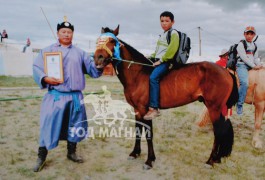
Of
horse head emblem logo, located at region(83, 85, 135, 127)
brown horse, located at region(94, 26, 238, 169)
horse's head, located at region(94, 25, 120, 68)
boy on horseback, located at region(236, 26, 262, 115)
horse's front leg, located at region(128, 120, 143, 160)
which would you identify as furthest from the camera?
horse head emblem logo, located at region(83, 85, 135, 127)

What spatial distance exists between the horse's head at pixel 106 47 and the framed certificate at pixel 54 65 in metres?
0.58

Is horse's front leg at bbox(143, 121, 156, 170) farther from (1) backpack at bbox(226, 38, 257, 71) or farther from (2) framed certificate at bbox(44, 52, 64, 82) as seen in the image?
(1) backpack at bbox(226, 38, 257, 71)

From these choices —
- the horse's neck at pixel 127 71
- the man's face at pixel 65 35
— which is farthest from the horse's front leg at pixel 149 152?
the man's face at pixel 65 35

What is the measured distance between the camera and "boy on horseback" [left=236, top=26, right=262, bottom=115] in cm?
601

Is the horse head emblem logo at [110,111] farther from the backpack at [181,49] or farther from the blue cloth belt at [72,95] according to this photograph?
the backpack at [181,49]

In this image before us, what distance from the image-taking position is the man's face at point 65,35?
4.45 m

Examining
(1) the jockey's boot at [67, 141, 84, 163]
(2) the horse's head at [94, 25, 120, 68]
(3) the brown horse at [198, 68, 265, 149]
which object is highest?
(2) the horse's head at [94, 25, 120, 68]

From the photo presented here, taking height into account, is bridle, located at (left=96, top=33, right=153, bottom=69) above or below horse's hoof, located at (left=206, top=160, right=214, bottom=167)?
above

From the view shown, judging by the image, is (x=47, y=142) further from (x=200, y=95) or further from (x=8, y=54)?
(x=8, y=54)

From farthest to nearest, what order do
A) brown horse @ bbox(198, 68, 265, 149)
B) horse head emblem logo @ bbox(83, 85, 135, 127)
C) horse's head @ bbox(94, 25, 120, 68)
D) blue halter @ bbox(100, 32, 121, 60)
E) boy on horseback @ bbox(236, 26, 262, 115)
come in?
horse head emblem logo @ bbox(83, 85, 135, 127) → brown horse @ bbox(198, 68, 265, 149) → boy on horseback @ bbox(236, 26, 262, 115) → blue halter @ bbox(100, 32, 121, 60) → horse's head @ bbox(94, 25, 120, 68)

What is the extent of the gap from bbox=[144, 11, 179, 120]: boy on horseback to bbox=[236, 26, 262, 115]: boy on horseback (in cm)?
204

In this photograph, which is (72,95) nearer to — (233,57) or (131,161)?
(131,161)

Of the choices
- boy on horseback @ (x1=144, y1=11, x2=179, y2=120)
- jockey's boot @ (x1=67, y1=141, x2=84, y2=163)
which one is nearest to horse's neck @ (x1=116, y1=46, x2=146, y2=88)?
boy on horseback @ (x1=144, y1=11, x2=179, y2=120)

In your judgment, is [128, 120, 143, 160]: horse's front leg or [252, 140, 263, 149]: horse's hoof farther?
[252, 140, 263, 149]: horse's hoof
